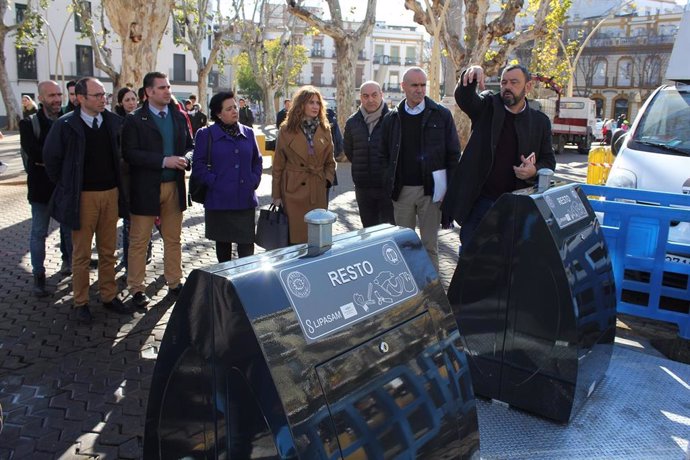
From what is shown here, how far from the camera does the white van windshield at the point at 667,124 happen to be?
5.90 meters

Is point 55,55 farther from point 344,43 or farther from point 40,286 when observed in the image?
point 40,286

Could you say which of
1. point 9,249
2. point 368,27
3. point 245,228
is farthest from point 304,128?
point 368,27

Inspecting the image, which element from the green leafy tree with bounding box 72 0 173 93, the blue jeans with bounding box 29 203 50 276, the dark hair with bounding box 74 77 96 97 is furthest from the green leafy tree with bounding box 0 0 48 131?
the dark hair with bounding box 74 77 96 97

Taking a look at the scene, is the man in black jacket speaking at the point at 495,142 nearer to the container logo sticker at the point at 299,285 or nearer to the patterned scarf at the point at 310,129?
the patterned scarf at the point at 310,129

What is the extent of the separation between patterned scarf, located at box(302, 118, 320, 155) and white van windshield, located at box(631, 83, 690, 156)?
3.29m

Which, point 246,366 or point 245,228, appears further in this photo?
point 245,228

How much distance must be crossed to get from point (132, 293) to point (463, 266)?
3291mm

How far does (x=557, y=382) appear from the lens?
10.8 ft

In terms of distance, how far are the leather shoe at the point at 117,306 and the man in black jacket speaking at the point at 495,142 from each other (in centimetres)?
298

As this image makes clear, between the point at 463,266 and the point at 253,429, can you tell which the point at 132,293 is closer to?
the point at 463,266

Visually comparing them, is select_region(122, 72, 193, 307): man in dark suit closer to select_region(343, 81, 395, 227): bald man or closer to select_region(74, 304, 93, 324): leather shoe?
select_region(74, 304, 93, 324): leather shoe

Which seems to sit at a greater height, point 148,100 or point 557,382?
point 148,100

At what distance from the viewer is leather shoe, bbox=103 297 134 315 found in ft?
17.3

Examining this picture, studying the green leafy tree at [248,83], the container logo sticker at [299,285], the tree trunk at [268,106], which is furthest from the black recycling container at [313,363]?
the green leafy tree at [248,83]
